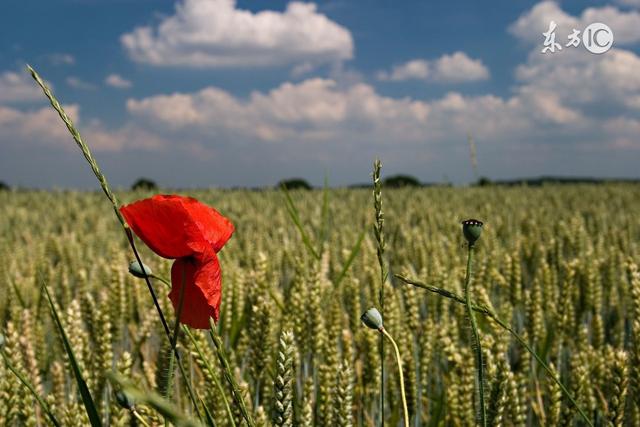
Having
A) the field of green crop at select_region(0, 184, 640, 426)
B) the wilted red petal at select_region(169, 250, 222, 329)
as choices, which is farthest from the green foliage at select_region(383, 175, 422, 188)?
the wilted red petal at select_region(169, 250, 222, 329)

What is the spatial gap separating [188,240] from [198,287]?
2.6 inches

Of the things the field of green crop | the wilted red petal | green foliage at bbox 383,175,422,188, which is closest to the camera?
the wilted red petal

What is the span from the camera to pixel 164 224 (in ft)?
2.21

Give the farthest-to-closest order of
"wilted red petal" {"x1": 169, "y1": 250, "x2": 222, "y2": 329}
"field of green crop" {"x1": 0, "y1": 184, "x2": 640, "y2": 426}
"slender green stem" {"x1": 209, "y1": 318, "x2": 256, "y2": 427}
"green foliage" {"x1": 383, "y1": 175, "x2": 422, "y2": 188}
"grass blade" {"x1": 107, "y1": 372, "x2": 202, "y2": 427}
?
"green foliage" {"x1": 383, "y1": 175, "x2": 422, "y2": 188} < "field of green crop" {"x1": 0, "y1": 184, "x2": 640, "y2": 426} < "wilted red petal" {"x1": 169, "y1": 250, "x2": 222, "y2": 329} < "slender green stem" {"x1": 209, "y1": 318, "x2": 256, "y2": 427} < "grass blade" {"x1": 107, "y1": 372, "x2": 202, "y2": 427}

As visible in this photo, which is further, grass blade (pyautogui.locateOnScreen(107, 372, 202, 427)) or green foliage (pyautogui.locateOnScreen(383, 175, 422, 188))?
green foliage (pyautogui.locateOnScreen(383, 175, 422, 188))

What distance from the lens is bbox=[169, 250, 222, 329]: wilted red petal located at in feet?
2.37

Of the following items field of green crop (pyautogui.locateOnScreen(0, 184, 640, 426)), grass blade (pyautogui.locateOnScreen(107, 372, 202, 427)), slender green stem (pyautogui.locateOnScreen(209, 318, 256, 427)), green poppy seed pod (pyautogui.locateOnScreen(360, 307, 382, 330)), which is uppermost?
grass blade (pyautogui.locateOnScreen(107, 372, 202, 427))

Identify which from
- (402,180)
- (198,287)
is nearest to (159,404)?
(198,287)

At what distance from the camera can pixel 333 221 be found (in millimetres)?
5270

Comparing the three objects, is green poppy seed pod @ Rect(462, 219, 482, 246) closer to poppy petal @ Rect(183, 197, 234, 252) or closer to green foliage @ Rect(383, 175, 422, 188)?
poppy petal @ Rect(183, 197, 234, 252)

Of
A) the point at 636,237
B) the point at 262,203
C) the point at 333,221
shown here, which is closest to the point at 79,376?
the point at 636,237

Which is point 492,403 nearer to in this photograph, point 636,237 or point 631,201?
point 636,237

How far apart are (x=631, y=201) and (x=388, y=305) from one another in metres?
6.22

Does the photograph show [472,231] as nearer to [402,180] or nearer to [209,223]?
[209,223]
